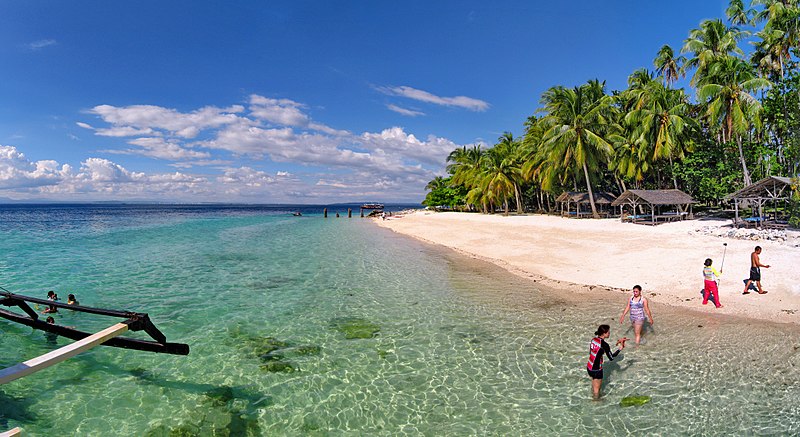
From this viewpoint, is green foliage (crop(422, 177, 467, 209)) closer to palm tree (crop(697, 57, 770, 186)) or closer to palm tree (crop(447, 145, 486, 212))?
palm tree (crop(447, 145, 486, 212))

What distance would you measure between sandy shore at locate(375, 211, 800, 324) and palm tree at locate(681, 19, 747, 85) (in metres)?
17.4

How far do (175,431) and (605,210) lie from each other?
48971 mm

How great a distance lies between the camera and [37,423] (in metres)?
5.79

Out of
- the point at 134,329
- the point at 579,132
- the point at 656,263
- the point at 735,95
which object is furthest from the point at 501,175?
the point at 134,329

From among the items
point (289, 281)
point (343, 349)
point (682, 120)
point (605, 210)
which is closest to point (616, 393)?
point (343, 349)

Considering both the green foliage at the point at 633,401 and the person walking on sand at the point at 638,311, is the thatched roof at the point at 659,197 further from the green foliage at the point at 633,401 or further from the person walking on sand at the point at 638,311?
the green foliage at the point at 633,401

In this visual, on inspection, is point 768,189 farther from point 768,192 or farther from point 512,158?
point 512,158

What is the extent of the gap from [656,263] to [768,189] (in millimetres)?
13377

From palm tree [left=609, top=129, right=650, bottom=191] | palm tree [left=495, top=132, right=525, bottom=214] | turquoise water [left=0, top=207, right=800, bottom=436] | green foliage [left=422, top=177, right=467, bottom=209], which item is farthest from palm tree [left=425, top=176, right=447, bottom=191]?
turquoise water [left=0, top=207, right=800, bottom=436]

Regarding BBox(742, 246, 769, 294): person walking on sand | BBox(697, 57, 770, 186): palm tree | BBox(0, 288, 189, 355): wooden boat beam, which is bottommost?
BBox(0, 288, 189, 355): wooden boat beam

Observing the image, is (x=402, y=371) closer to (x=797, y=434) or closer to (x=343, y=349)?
(x=343, y=349)

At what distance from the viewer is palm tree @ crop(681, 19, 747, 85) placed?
1283 inches

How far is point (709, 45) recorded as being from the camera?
33.7 m

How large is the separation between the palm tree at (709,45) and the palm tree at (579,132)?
770cm
